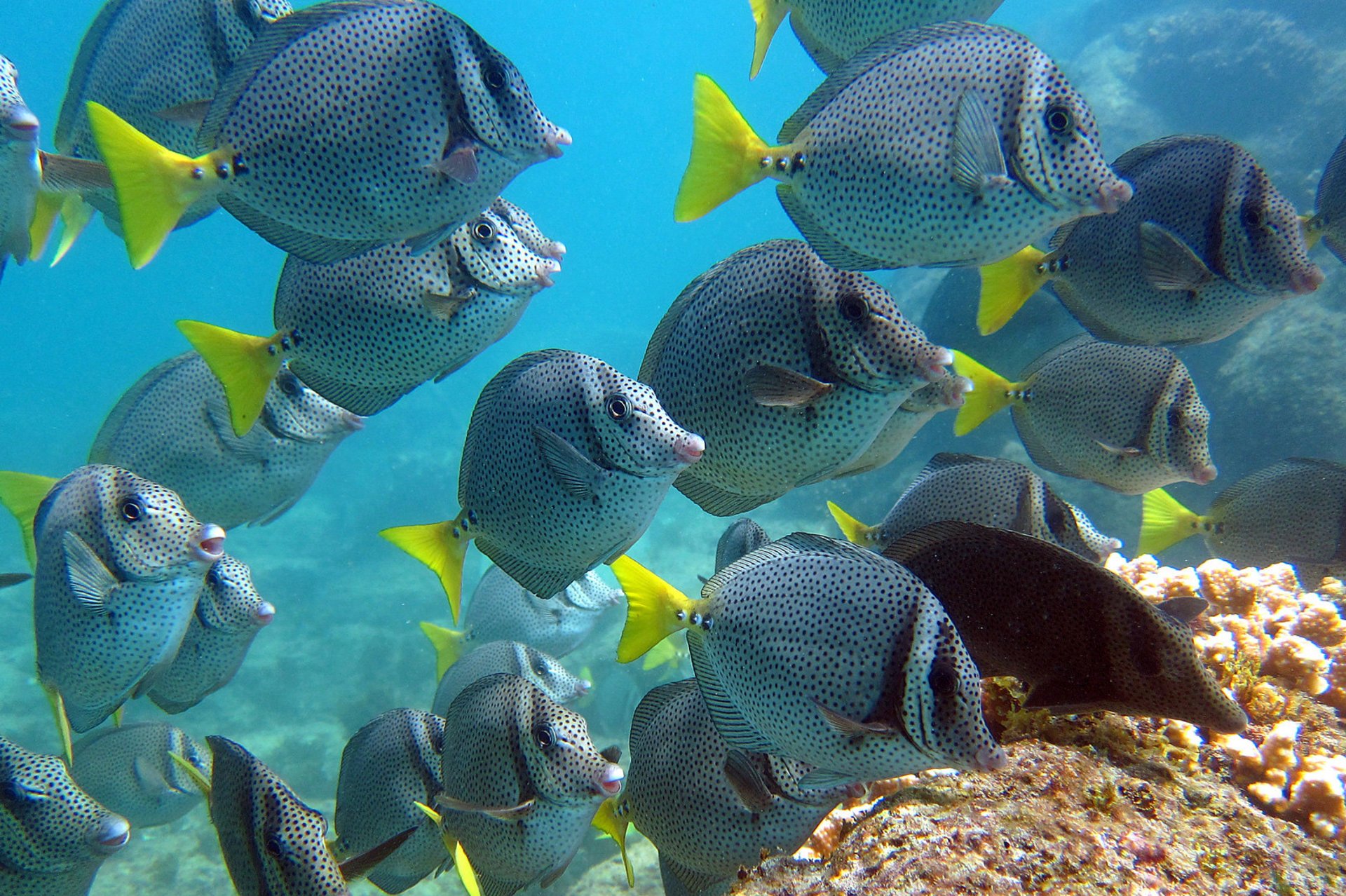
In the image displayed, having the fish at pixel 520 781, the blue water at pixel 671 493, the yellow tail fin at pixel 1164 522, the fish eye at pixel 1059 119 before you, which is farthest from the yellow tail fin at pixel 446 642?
the fish eye at pixel 1059 119

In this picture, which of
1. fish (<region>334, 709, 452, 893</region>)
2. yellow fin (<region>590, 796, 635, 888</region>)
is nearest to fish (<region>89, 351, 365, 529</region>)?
fish (<region>334, 709, 452, 893</region>)

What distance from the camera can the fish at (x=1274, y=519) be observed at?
3.35 meters

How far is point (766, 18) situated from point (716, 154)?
1.14 meters

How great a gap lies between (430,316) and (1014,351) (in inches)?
383

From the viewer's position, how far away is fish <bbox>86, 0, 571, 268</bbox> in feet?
5.44

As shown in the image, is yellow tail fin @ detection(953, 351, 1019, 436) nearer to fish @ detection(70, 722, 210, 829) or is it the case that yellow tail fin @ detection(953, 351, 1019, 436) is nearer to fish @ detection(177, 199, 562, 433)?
fish @ detection(177, 199, 562, 433)

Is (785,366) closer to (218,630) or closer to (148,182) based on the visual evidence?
(148,182)

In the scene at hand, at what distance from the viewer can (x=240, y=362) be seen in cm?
197

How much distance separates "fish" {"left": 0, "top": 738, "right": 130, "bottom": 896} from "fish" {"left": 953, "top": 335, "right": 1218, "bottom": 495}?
145 inches

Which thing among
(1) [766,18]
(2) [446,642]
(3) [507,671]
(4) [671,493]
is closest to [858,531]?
(3) [507,671]

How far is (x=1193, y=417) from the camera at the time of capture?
2.80 metres

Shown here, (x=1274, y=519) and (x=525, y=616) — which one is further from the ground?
(x=1274, y=519)

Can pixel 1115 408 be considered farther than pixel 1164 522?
No

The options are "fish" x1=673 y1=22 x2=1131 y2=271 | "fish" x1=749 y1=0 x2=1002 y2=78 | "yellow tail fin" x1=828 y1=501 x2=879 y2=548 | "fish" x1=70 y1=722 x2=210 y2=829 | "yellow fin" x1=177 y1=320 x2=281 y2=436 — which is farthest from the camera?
"fish" x1=70 y1=722 x2=210 y2=829
